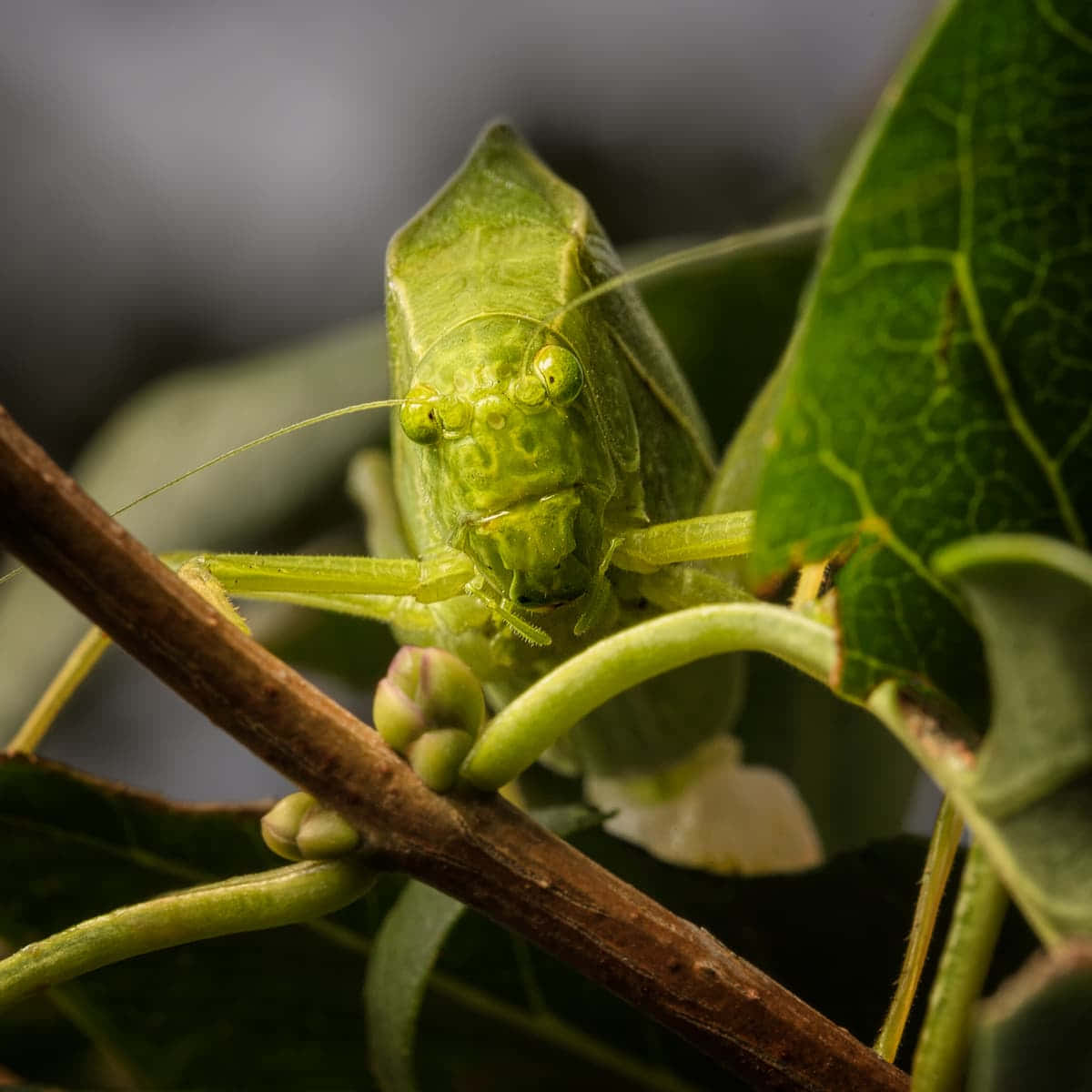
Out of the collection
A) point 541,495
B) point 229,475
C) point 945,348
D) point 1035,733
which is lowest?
point 1035,733

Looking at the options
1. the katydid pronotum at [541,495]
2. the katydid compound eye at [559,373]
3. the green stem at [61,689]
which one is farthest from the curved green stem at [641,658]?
the green stem at [61,689]

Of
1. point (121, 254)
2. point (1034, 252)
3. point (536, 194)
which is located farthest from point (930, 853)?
point (121, 254)

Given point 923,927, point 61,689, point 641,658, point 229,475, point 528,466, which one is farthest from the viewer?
point 229,475

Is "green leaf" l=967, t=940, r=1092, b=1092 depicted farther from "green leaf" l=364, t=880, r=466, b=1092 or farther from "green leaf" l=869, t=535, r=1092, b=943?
"green leaf" l=364, t=880, r=466, b=1092

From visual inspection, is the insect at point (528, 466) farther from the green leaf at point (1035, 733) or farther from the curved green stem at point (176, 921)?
the green leaf at point (1035, 733)

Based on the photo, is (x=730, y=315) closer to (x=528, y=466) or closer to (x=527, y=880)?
(x=528, y=466)

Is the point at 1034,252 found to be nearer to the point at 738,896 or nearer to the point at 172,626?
the point at 172,626

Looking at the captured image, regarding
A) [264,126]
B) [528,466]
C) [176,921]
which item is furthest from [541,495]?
[264,126]
